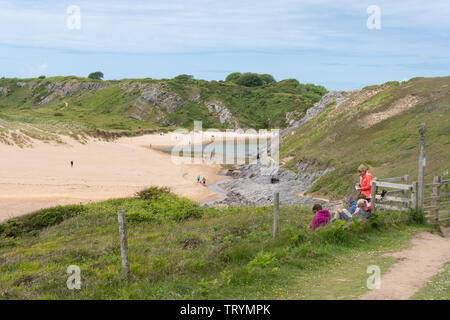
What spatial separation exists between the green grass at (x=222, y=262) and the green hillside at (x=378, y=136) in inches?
410

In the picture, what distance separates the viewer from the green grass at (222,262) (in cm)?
778

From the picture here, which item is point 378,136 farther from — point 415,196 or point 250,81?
point 250,81

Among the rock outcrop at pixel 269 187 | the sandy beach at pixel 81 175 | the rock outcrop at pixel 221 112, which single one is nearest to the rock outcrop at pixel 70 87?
the rock outcrop at pixel 221 112

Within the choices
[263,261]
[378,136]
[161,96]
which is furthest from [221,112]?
[263,261]

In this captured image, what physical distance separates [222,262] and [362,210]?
507cm

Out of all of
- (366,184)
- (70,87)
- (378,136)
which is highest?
(70,87)

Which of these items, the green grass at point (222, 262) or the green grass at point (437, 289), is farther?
the green grass at point (222, 262)

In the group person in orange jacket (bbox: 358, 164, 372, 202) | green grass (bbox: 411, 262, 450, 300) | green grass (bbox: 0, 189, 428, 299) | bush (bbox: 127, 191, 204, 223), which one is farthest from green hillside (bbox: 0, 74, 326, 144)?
green grass (bbox: 411, 262, 450, 300)

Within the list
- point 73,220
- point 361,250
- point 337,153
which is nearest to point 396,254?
point 361,250

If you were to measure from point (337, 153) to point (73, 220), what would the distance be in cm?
2349

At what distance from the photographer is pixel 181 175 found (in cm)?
4619

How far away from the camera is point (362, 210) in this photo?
40.0 feet

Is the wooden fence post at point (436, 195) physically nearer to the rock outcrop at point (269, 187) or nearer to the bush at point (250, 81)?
the rock outcrop at point (269, 187)

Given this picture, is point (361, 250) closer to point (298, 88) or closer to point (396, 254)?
point (396, 254)
